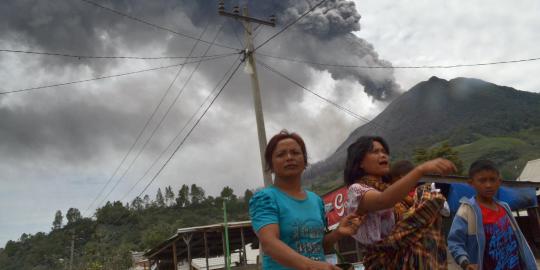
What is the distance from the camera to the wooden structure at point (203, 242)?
13578mm

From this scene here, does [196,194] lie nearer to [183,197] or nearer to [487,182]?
[183,197]

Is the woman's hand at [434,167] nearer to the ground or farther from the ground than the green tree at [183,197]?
nearer to the ground

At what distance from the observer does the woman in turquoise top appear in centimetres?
168

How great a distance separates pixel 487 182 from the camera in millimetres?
2811

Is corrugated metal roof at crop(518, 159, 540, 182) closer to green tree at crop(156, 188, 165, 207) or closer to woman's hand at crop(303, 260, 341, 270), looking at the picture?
woman's hand at crop(303, 260, 341, 270)

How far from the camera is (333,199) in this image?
34.3ft

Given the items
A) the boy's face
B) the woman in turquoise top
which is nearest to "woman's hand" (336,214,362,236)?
the woman in turquoise top

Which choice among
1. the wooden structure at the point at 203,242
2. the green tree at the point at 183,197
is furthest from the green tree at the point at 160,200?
the wooden structure at the point at 203,242

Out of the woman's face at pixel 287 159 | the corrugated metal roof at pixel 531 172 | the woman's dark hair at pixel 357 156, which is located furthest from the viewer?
the corrugated metal roof at pixel 531 172

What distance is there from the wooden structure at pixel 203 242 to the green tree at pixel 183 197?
73250mm

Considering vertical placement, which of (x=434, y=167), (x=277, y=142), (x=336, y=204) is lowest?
(x=434, y=167)

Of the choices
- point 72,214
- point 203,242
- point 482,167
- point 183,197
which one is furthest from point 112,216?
point 482,167

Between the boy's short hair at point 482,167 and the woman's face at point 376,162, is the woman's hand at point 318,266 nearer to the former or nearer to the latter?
the woman's face at point 376,162

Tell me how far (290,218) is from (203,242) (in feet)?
51.5
